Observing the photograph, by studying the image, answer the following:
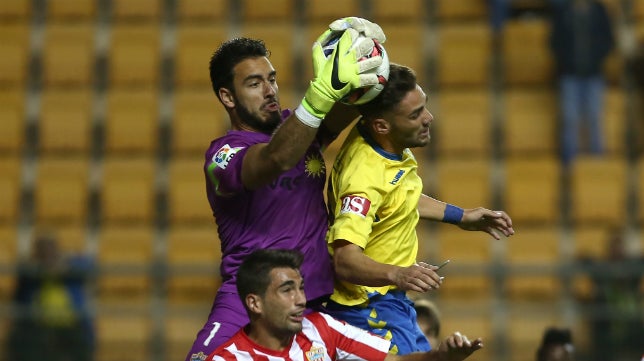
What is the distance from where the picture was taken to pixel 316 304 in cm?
541

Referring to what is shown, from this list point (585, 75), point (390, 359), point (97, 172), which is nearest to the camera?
point (390, 359)

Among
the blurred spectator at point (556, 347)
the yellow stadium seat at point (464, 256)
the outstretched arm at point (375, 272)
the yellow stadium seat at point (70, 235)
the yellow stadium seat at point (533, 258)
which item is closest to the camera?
the outstretched arm at point (375, 272)

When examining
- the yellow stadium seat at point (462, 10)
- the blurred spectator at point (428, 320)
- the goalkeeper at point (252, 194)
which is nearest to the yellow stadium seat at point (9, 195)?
the yellow stadium seat at point (462, 10)

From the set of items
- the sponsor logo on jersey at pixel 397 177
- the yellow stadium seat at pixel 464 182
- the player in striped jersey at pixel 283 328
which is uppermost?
the yellow stadium seat at pixel 464 182

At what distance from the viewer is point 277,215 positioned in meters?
5.26

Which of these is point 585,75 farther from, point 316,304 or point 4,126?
point 316,304

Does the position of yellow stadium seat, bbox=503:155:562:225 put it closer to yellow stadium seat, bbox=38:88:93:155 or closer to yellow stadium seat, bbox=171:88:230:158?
yellow stadium seat, bbox=171:88:230:158

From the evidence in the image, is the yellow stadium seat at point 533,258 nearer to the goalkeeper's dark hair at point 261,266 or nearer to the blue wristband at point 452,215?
the blue wristband at point 452,215

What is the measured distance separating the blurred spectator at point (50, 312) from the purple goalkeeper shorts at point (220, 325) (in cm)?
450

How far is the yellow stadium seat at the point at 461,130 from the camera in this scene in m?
12.2

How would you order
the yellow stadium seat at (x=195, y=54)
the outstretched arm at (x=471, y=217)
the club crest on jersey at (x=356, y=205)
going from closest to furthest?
the club crest on jersey at (x=356, y=205), the outstretched arm at (x=471, y=217), the yellow stadium seat at (x=195, y=54)

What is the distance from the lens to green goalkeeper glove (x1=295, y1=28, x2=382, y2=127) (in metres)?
4.75

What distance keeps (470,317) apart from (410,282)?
19.4 feet

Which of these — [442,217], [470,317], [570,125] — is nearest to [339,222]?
[442,217]
